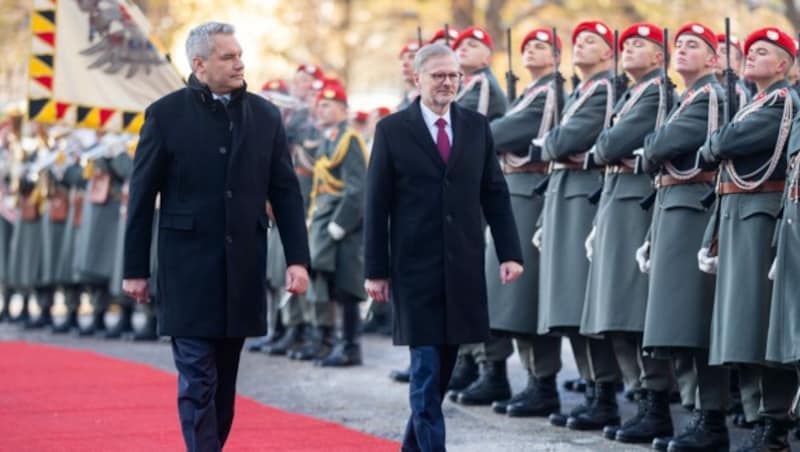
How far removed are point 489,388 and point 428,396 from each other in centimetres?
317

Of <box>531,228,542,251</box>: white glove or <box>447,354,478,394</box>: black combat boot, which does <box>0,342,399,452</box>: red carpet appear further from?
<box>531,228,542,251</box>: white glove

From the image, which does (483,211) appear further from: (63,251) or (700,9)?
(700,9)

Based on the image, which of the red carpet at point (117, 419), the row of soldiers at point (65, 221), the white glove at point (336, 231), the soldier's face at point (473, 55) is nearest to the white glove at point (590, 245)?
Answer: the red carpet at point (117, 419)

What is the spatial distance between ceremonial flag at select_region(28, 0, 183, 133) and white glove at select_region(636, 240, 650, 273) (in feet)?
13.1

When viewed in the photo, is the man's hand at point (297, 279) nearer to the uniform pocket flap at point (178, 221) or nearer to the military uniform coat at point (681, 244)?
the uniform pocket flap at point (178, 221)

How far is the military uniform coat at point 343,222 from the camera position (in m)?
13.1

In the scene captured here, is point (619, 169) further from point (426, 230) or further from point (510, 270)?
point (426, 230)

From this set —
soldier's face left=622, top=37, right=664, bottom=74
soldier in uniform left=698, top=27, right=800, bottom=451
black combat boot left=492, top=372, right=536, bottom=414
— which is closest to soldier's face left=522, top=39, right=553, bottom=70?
soldier's face left=622, top=37, right=664, bottom=74

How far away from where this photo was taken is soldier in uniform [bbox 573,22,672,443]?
8.98 metres

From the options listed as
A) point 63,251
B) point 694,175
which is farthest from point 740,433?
point 63,251

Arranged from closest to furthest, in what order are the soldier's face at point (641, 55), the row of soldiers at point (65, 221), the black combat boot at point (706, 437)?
1. the black combat boot at point (706, 437)
2. the soldier's face at point (641, 55)
3. the row of soldiers at point (65, 221)

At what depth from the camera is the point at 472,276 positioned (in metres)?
7.62

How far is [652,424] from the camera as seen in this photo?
8.97 metres

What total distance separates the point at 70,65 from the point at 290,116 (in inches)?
99.7
